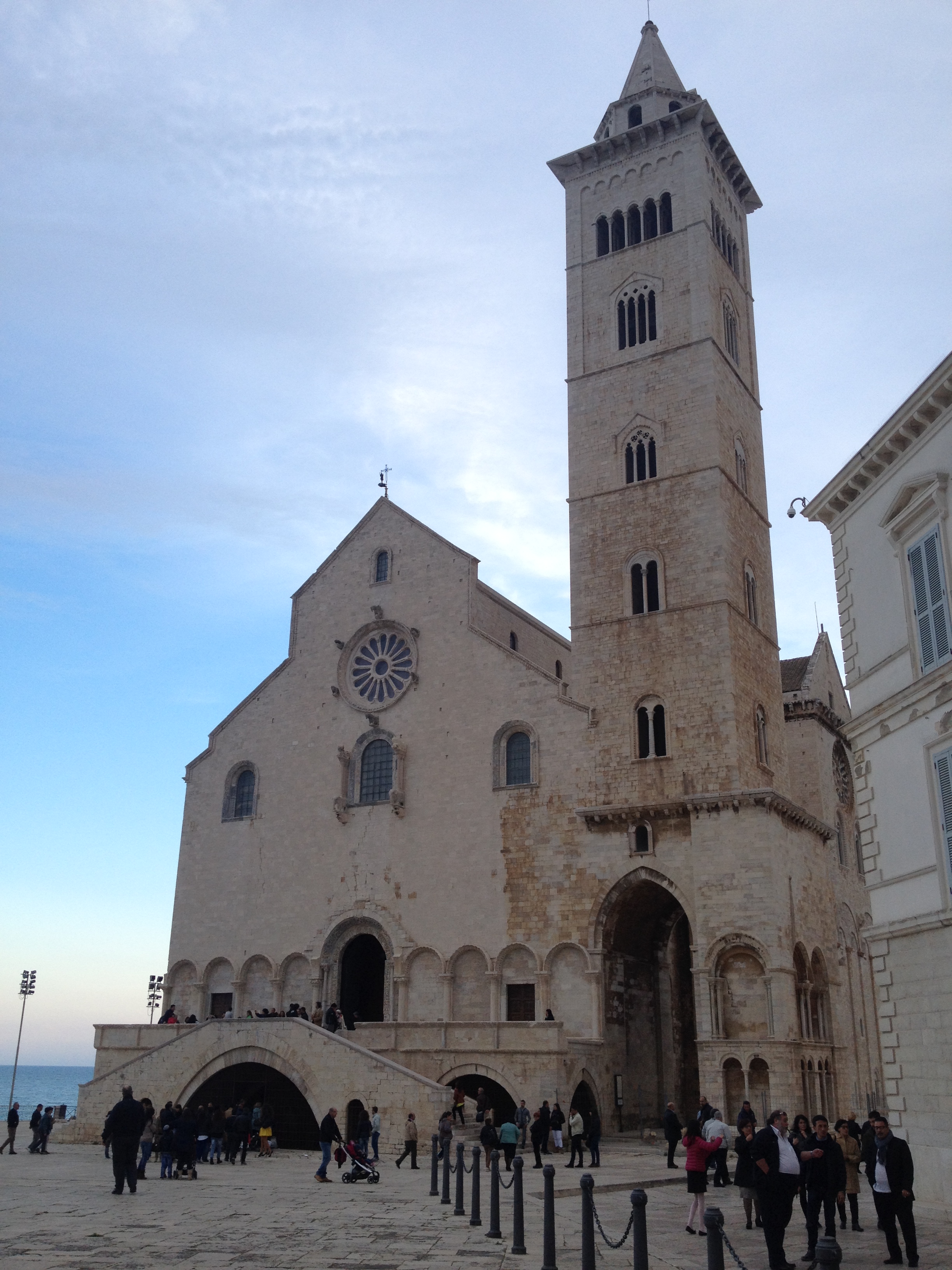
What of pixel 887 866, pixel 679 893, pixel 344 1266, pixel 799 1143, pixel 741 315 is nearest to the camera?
pixel 344 1266

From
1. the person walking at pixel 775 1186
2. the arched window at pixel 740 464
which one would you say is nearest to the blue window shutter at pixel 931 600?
the person walking at pixel 775 1186

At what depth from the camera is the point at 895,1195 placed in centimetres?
1216

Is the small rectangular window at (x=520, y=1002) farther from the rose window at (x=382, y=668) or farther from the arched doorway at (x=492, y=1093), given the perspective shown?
the rose window at (x=382, y=668)

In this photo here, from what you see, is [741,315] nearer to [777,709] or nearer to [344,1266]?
[777,709]

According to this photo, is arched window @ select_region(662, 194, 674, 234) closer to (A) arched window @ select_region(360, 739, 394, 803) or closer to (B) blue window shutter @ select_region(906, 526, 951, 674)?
(A) arched window @ select_region(360, 739, 394, 803)

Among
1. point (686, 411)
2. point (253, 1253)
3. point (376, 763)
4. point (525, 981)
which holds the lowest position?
point (253, 1253)

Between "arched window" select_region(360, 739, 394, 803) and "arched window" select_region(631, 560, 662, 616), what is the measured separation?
897 centimetres

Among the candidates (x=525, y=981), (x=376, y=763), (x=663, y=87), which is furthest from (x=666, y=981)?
(x=663, y=87)

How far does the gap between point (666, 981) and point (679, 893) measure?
19.7 feet

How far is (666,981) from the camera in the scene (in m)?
35.3

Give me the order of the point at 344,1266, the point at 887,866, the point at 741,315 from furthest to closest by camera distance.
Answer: the point at 741,315, the point at 887,866, the point at 344,1266

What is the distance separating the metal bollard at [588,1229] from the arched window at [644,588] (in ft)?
79.2

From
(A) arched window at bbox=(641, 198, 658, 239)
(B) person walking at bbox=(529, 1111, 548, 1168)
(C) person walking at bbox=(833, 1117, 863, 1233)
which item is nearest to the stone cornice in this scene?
(B) person walking at bbox=(529, 1111, 548, 1168)

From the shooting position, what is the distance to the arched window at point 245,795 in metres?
38.7
